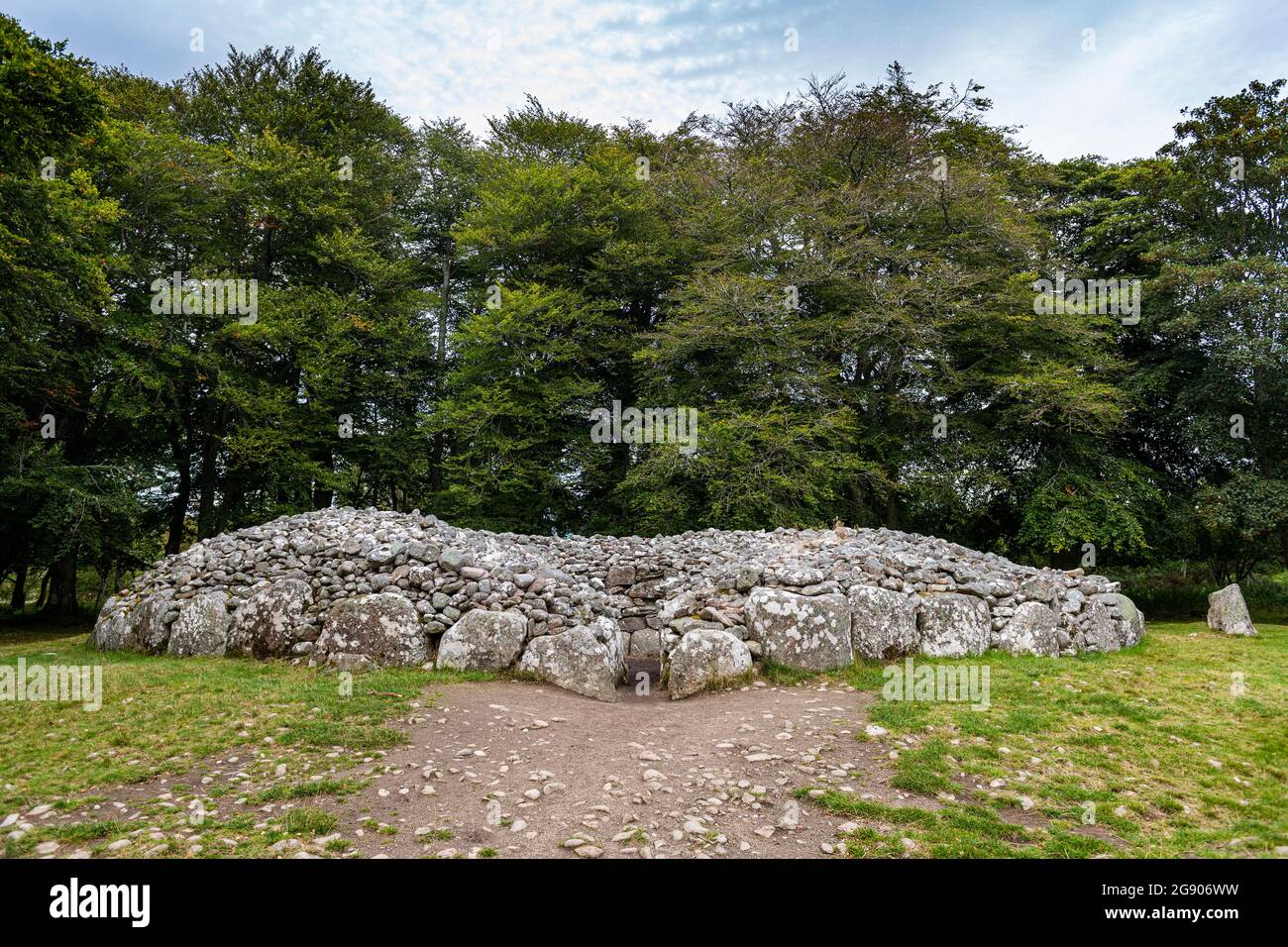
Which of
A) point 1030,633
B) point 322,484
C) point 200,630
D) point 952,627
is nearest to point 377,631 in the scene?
point 200,630

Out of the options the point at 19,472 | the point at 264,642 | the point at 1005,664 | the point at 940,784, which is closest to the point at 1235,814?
the point at 940,784

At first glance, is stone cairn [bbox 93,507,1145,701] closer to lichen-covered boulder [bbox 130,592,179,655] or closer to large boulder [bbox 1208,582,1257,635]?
lichen-covered boulder [bbox 130,592,179,655]

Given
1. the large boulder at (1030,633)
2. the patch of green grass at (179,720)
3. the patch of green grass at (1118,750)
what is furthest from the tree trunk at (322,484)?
the large boulder at (1030,633)

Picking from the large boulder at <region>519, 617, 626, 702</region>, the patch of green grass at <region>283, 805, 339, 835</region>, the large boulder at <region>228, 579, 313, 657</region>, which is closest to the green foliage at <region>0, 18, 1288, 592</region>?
the large boulder at <region>228, 579, 313, 657</region>

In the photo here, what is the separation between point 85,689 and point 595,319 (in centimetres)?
1636

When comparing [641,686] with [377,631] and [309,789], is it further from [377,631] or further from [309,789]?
[309,789]

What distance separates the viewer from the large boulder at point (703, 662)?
29.2 ft

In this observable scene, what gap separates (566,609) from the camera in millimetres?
10102

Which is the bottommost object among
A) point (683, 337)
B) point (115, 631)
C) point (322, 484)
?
point (115, 631)

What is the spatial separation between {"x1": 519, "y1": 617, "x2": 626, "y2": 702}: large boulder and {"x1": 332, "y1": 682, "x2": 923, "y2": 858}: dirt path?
0.55m

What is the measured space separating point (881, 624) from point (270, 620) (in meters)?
9.87

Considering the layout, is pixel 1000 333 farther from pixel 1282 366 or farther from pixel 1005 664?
pixel 1005 664

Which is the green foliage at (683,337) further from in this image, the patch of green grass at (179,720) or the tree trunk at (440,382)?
the patch of green grass at (179,720)

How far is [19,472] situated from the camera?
15289 millimetres
